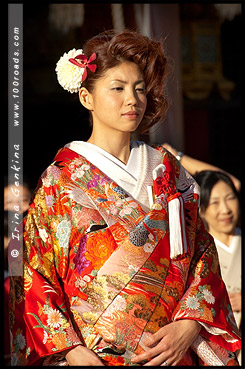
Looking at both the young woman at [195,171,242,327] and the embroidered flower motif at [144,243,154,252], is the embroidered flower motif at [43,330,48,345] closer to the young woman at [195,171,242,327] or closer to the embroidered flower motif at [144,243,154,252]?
the embroidered flower motif at [144,243,154,252]

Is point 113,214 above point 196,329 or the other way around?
above

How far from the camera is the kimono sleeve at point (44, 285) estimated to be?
2.54m

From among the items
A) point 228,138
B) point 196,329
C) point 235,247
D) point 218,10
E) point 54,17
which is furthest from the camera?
point 228,138

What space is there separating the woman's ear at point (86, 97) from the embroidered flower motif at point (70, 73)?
0.09ft

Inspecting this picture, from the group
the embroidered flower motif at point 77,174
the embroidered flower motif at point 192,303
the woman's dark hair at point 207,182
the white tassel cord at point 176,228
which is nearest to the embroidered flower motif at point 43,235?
the embroidered flower motif at point 77,174

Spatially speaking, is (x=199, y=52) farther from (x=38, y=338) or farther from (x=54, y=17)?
(x=38, y=338)

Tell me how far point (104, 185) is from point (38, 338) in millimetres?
615

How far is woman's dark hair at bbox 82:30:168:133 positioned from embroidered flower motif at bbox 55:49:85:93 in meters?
0.03

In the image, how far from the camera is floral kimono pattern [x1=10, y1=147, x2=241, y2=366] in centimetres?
252

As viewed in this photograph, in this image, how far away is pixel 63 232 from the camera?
8.59 feet

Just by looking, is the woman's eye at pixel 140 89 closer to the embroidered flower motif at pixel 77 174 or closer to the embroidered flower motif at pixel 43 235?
the embroidered flower motif at pixel 77 174

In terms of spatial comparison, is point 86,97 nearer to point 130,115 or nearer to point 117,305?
point 130,115

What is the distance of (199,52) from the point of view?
666cm

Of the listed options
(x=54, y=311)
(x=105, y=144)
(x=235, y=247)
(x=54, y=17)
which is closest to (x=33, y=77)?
(x=54, y=17)
